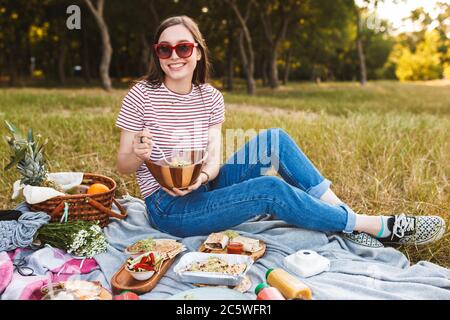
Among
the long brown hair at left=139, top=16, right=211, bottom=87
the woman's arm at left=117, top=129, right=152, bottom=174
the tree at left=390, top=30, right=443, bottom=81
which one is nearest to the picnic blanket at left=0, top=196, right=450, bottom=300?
the woman's arm at left=117, top=129, right=152, bottom=174

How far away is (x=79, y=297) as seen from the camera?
200 centimetres

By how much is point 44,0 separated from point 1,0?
4.91ft

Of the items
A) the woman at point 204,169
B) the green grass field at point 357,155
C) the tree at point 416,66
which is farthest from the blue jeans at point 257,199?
the tree at point 416,66

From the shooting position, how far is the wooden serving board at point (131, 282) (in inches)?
86.4

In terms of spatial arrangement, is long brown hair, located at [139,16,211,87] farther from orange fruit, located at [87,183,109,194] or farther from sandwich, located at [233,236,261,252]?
sandwich, located at [233,236,261,252]

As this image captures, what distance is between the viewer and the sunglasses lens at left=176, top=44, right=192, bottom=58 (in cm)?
262

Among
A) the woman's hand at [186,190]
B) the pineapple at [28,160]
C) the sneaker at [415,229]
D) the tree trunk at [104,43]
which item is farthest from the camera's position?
the tree trunk at [104,43]

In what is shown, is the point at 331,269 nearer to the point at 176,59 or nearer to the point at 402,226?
the point at 402,226

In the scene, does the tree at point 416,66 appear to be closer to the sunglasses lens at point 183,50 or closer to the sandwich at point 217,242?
the sunglasses lens at point 183,50

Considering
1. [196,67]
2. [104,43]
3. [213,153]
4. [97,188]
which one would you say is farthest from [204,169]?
[104,43]

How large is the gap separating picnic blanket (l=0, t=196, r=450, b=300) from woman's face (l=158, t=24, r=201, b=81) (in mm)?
913

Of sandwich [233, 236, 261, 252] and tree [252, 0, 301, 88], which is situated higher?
tree [252, 0, 301, 88]

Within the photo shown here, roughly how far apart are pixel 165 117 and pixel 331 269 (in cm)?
119
